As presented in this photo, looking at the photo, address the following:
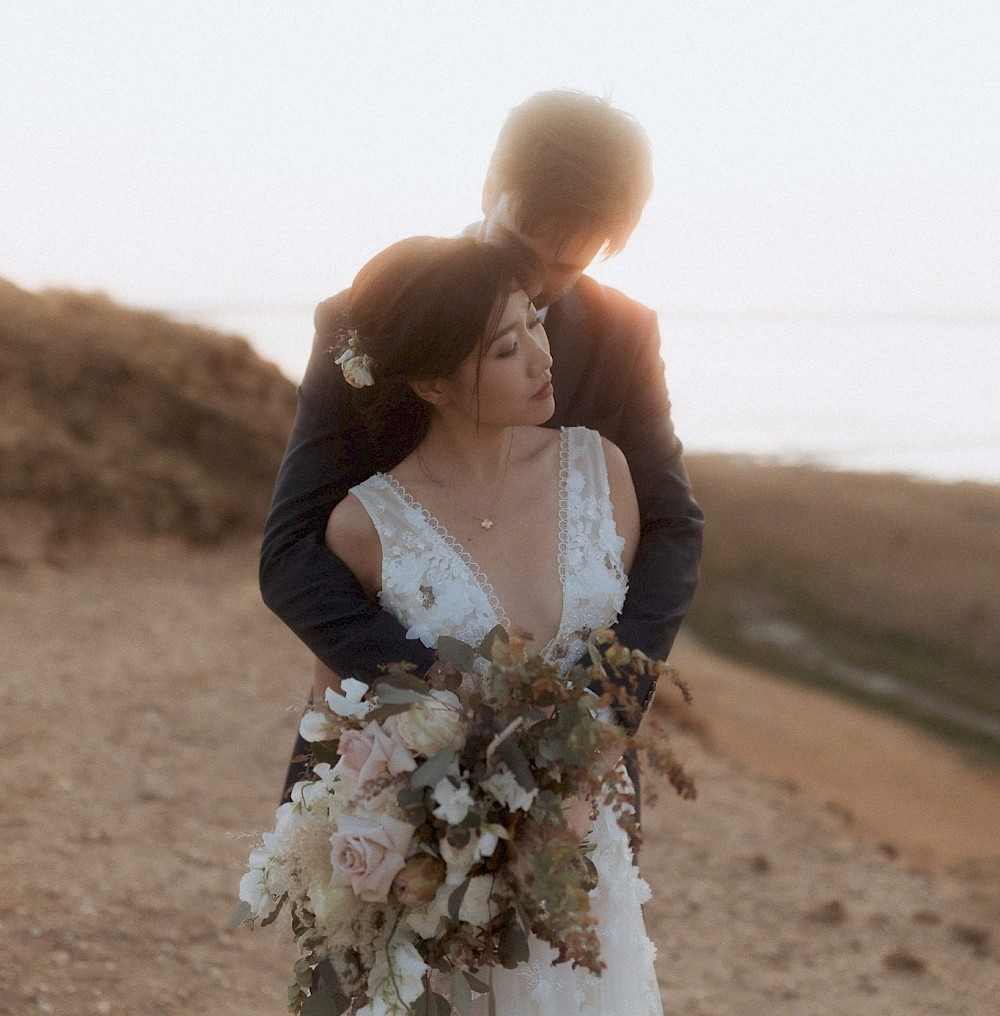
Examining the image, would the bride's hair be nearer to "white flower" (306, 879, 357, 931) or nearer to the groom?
the groom

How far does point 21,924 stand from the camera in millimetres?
4145

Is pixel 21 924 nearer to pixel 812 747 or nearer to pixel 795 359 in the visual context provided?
pixel 812 747

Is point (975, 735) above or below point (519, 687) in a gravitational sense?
below

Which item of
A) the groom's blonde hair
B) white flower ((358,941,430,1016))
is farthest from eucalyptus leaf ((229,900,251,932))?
the groom's blonde hair

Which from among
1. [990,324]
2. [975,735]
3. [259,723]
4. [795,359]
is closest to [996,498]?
[975,735]

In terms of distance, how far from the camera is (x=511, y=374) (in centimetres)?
222

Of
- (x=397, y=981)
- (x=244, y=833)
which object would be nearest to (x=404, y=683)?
(x=397, y=981)

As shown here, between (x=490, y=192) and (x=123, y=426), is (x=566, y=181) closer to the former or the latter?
(x=490, y=192)

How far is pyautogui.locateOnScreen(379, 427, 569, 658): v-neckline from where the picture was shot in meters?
2.31

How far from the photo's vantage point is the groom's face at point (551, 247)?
239cm

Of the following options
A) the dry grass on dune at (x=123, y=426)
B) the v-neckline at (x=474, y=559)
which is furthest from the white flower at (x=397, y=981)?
the dry grass on dune at (x=123, y=426)

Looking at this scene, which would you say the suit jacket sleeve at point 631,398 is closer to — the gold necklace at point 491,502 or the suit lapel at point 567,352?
the suit lapel at point 567,352

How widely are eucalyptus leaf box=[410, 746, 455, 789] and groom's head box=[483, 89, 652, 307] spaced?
1017mm

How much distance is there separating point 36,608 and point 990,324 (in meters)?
58.8
